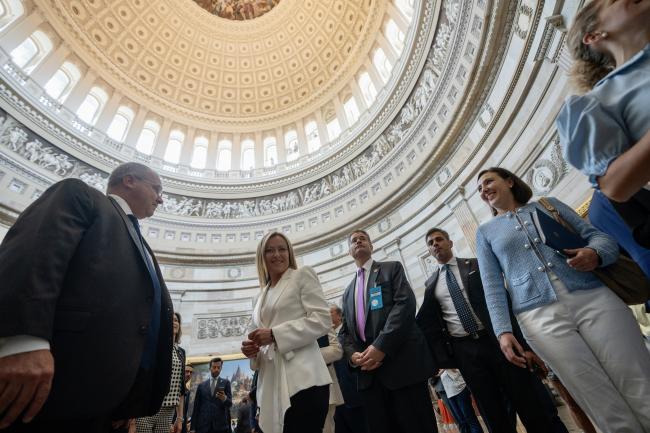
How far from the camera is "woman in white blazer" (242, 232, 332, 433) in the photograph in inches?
73.5

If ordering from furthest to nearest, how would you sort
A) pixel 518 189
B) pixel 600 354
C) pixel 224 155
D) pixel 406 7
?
pixel 224 155 → pixel 406 7 → pixel 518 189 → pixel 600 354

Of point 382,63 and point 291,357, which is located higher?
point 382,63

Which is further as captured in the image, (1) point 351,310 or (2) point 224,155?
(2) point 224,155

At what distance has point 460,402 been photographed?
152 inches

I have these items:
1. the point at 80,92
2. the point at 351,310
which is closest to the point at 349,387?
the point at 351,310

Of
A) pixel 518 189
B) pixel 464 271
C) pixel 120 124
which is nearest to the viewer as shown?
pixel 518 189

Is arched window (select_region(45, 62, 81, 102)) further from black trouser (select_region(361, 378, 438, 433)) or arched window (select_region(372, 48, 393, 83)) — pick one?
black trouser (select_region(361, 378, 438, 433))

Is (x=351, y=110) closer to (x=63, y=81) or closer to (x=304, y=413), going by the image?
(x=63, y=81)

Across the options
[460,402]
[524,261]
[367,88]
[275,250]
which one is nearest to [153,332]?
[275,250]

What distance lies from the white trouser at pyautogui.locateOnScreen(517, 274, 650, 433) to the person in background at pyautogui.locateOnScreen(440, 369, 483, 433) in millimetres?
2647

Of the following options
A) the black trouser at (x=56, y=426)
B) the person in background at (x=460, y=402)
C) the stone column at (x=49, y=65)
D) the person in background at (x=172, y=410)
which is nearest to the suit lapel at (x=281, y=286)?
the black trouser at (x=56, y=426)

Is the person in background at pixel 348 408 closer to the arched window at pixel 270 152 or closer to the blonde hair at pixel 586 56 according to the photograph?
the blonde hair at pixel 586 56

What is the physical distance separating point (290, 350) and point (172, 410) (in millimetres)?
2962

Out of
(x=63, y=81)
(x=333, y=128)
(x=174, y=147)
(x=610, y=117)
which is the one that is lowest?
(x=610, y=117)
